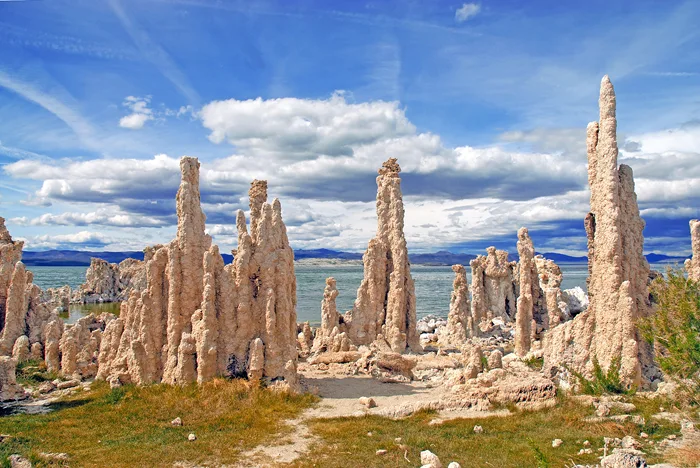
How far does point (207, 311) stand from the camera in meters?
19.0

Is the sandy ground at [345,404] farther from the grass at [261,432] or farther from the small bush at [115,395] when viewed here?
the small bush at [115,395]

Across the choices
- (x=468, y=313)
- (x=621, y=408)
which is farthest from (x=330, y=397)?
(x=468, y=313)

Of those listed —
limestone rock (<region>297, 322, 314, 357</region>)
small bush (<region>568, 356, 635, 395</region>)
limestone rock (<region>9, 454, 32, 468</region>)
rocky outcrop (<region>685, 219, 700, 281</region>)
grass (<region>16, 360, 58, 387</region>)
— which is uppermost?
rocky outcrop (<region>685, 219, 700, 281</region>)

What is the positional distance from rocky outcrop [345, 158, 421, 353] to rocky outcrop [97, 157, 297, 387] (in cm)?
877

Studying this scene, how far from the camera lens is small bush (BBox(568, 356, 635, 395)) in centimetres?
1716

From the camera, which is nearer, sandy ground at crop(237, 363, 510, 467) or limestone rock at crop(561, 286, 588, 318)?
sandy ground at crop(237, 363, 510, 467)

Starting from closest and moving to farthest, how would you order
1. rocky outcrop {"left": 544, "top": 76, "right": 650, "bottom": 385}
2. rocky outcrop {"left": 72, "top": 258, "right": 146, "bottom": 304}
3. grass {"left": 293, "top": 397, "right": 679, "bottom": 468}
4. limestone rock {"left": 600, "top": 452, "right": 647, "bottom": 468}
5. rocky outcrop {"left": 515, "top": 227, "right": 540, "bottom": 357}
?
limestone rock {"left": 600, "top": 452, "right": 647, "bottom": 468} < grass {"left": 293, "top": 397, "right": 679, "bottom": 468} < rocky outcrop {"left": 544, "top": 76, "right": 650, "bottom": 385} < rocky outcrop {"left": 515, "top": 227, "right": 540, "bottom": 357} < rocky outcrop {"left": 72, "top": 258, "right": 146, "bottom": 304}

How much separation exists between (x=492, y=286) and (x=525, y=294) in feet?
41.5

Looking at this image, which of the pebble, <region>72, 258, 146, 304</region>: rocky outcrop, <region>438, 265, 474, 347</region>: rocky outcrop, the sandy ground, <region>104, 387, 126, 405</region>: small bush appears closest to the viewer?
the sandy ground

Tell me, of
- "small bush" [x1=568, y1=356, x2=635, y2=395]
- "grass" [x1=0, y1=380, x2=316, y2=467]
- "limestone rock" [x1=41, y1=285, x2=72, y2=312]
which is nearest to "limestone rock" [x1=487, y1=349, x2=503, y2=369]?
"small bush" [x1=568, y1=356, x2=635, y2=395]

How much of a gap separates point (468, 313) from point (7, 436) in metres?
25.2

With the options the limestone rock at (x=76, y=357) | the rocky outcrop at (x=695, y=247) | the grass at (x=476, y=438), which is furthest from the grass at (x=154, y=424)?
the rocky outcrop at (x=695, y=247)

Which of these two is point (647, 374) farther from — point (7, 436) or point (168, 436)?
point (7, 436)

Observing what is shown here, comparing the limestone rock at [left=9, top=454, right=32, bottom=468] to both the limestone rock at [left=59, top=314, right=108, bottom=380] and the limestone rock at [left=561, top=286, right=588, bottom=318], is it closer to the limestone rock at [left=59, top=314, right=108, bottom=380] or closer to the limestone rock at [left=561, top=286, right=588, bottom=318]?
the limestone rock at [left=59, top=314, right=108, bottom=380]
